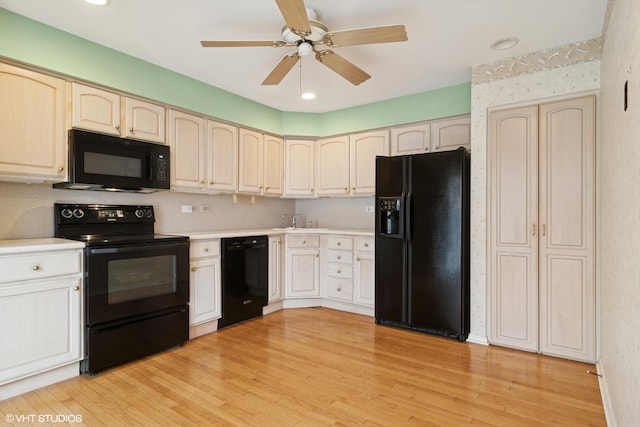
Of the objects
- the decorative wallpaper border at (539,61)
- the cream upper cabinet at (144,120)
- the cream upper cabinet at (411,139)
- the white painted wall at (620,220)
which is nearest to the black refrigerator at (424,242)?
the cream upper cabinet at (411,139)

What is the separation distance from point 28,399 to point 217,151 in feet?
8.14

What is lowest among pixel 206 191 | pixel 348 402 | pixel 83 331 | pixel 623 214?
pixel 348 402

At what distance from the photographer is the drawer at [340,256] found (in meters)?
4.12

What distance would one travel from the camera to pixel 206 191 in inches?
145

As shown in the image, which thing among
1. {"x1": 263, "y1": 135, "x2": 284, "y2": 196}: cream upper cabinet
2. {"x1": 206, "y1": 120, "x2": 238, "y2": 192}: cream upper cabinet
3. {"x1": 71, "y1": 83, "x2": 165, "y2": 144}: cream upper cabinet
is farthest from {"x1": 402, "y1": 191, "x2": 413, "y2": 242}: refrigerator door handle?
{"x1": 71, "y1": 83, "x2": 165, "y2": 144}: cream upper cabinet

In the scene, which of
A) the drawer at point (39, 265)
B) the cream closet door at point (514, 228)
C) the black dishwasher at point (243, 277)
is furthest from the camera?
the black dishwasher at point (243, 277)

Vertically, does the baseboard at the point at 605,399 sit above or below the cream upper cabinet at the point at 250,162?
below

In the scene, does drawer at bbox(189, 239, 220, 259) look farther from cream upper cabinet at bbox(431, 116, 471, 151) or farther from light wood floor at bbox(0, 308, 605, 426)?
cream upper cabinet at bbox(431, 116, 471, 151)

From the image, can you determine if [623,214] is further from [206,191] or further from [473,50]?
[206,191]

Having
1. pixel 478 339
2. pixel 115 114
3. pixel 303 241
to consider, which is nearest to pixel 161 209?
pixel 115 114

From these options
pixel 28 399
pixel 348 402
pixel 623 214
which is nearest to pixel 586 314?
pixel 623 214

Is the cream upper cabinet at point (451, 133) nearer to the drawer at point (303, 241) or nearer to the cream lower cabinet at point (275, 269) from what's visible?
the drawer at point (303, 241)

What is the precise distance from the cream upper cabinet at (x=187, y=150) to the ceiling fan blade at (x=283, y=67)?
107 centimetres

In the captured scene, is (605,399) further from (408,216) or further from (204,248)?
(204,248)
